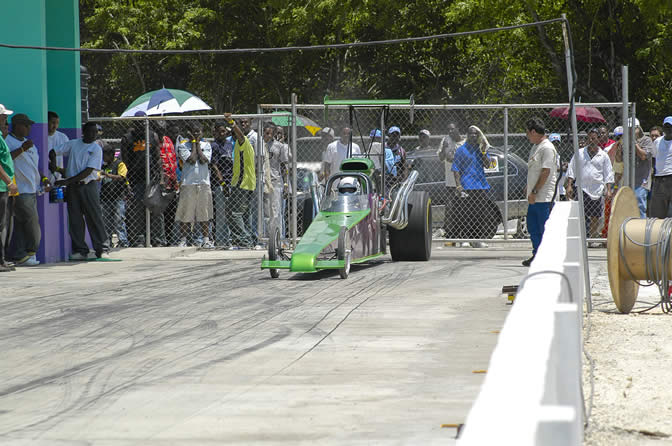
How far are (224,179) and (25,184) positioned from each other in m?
3.73

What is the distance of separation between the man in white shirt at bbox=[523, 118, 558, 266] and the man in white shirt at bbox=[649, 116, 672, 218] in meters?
3.14

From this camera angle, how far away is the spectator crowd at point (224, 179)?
49.4 ft

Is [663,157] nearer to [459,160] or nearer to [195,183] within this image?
[459,160]

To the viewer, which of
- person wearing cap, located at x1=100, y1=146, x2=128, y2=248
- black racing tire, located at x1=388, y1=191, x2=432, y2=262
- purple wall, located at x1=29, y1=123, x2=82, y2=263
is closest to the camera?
black racing tire, located at x1=388, y1=191, x2=432, y2=262

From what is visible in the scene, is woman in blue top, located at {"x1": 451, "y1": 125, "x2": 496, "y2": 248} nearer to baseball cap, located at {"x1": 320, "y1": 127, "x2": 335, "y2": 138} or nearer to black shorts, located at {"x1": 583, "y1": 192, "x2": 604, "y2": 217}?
black shorts, located at {"x1": 583, "y1": 192, "x2": 604, "y2": 217}

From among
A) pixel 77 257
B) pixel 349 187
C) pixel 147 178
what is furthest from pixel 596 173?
pixel 77 257

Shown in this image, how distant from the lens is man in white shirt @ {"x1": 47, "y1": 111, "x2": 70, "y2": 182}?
15.1 m

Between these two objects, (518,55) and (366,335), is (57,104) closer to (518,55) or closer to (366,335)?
(366,335)

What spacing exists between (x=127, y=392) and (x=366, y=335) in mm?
2441

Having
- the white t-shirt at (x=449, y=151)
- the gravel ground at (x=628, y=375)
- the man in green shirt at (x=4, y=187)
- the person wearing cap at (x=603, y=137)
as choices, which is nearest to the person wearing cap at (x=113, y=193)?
the man in green shirt at (x=4, y=187)

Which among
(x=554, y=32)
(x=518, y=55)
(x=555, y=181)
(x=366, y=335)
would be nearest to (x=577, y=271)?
(x=366, y=335)

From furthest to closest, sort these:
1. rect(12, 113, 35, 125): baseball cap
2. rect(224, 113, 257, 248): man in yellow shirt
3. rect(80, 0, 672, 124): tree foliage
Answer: rect(80, 0, 672, 124): tree foliage, rect(224, 113, 257, 248): man in yellow shirt, rect(12, 113, 35, 125): baseball cap

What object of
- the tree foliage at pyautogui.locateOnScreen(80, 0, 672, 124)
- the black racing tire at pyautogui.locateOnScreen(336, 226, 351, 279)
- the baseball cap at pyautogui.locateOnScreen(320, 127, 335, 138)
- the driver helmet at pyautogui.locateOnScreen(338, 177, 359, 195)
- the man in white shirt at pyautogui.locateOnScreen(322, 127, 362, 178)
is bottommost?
the black racing tire at pyautogui.locateOnScreen(336, 226, 351, 279)

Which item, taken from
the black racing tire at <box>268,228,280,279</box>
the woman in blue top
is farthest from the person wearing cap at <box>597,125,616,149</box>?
the black racing tire at <box>268,228,280,279</box>
